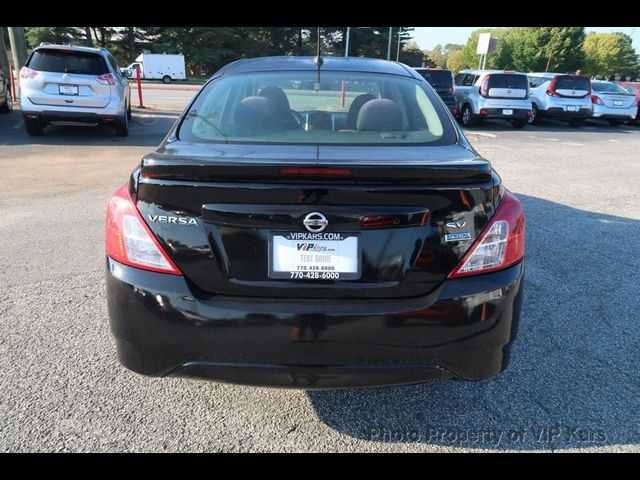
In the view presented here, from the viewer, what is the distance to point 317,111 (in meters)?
3.19

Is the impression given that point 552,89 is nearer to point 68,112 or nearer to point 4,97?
point 68,112

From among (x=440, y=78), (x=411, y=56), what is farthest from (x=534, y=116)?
(x=411, y=56)

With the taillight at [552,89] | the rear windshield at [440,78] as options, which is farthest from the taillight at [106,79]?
the taillight at [552,89]

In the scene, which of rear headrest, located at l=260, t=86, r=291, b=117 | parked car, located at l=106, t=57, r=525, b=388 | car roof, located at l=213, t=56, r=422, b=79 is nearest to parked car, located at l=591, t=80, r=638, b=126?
car roof, located at l=213, t=56, r=422, b=79

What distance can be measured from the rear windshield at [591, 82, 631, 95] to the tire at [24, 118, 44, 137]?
17.5 meters

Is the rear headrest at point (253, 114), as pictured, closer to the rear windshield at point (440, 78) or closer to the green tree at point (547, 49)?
the rear windshield at point (440, 78)

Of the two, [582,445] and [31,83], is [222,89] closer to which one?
[582,445]

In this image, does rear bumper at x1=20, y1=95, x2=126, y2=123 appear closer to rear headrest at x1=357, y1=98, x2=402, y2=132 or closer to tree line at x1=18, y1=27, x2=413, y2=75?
rear headrest at x1=357, y1=98, x2=402, y2=132

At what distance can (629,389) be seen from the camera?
2.73m

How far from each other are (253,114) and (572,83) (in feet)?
56.6

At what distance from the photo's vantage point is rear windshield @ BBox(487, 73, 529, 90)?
1577cm

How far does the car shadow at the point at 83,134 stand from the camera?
10.5m

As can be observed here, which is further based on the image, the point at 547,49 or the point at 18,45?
the point at 547,49
